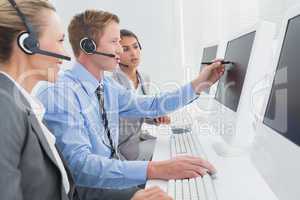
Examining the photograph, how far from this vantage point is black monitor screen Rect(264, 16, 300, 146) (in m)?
0.63

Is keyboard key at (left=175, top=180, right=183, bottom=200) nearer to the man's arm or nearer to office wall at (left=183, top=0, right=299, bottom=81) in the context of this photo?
the man's arm

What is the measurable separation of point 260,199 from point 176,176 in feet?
0.78

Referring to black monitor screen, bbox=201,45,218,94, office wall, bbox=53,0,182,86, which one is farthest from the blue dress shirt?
office wall, bbox=53,0,182,86

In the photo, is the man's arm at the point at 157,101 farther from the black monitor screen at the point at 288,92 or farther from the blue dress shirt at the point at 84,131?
the black monitor screen at the point at 288,92

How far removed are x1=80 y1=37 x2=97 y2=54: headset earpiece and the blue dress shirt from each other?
2.7 inches

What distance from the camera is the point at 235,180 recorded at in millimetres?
946

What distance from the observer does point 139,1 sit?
2.61 m

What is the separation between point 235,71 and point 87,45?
584mm

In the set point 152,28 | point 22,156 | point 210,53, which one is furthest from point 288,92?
point 152,28

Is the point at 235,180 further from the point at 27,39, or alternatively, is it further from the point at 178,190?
the point at 27,39

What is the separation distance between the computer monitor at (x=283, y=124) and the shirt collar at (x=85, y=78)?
0.66 metres

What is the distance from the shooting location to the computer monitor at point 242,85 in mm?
969

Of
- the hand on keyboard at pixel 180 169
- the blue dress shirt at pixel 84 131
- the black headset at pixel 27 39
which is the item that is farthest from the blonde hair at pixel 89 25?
the hand on keyboard at pixel 180 169

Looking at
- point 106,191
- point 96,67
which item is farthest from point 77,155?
point 96,67
